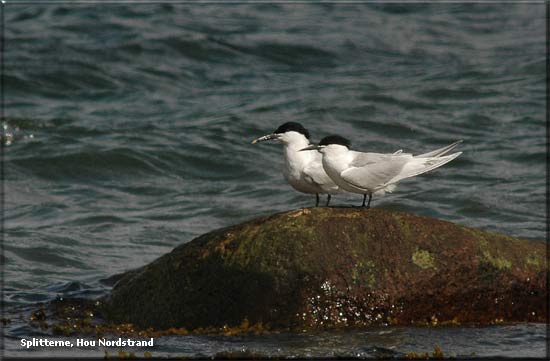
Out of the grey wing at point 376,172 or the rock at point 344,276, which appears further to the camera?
the grey wing at point 376,172

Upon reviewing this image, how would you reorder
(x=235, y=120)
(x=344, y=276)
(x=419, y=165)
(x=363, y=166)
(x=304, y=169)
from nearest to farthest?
(x=344, y=276) < (x=363, y=166) < (x=419, y=165) < (x=304, y=169) < (x=235, y=120)

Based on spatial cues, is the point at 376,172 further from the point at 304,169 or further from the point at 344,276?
the point at 344,276

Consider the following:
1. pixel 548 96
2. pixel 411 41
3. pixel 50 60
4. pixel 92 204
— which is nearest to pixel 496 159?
pixel 548 96

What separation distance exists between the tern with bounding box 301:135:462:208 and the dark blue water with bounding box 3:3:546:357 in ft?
3.81

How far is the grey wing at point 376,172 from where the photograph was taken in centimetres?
691

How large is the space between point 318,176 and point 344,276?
1.05 meters

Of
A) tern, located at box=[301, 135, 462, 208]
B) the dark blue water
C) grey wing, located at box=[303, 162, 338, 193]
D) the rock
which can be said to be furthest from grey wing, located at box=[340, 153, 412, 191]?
the dark blue water

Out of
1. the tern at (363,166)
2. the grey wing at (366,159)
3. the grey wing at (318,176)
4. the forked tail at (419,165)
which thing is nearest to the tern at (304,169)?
the grey wing at (318,176)

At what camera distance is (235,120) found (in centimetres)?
1480

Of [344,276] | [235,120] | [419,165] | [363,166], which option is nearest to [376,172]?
[363,166]

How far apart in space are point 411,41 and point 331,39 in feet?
5.33

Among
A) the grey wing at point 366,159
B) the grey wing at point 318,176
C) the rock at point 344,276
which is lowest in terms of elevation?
the rock at point 344,276

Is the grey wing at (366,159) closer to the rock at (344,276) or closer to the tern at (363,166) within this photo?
the tern at (363,166)

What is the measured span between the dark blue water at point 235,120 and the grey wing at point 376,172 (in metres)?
1.15
